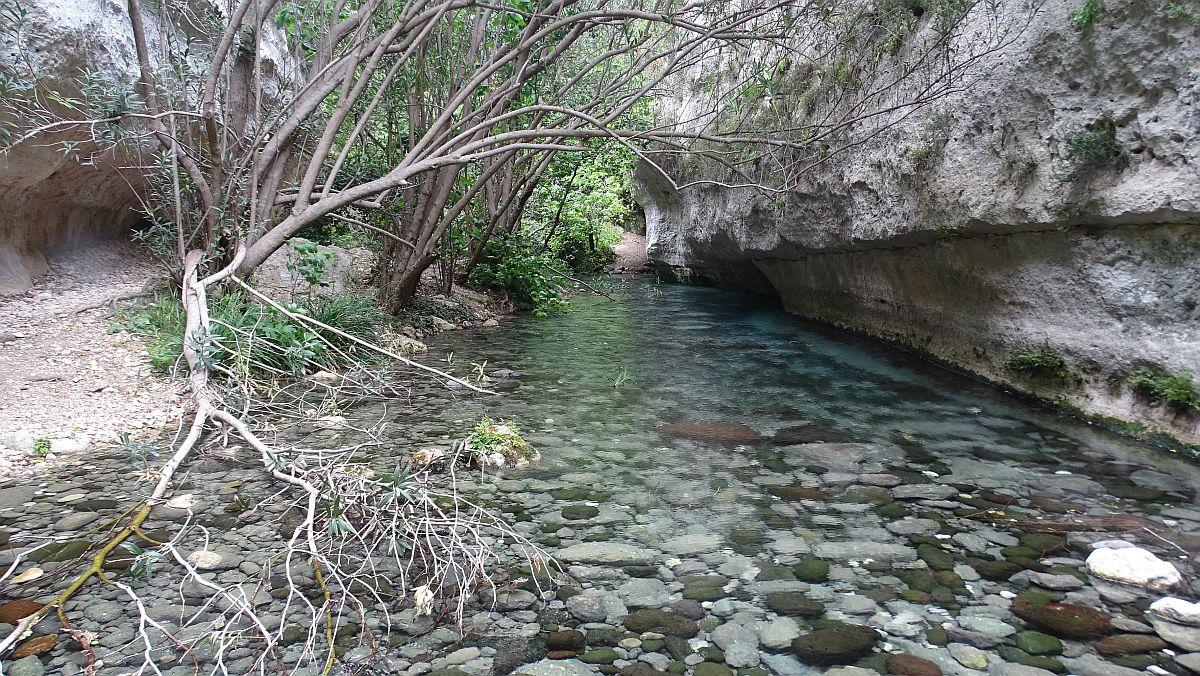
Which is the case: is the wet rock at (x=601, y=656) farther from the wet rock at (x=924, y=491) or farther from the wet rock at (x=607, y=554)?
the wet rock at (x=924, y=491)

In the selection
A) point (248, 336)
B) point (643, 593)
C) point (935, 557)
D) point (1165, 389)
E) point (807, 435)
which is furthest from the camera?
point (807, 435)

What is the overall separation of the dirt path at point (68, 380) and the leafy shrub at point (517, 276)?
213 inches

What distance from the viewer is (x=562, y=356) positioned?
796cm

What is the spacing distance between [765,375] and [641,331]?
10.6 ft

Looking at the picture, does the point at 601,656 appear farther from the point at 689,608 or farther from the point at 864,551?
the point at 864,551

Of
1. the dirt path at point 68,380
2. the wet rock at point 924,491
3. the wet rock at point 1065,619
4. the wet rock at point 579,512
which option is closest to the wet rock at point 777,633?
the wet rock at point 1065,619

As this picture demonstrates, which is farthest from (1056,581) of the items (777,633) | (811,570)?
(777,633)

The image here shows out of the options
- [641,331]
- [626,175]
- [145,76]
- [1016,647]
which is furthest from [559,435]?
[626,175]

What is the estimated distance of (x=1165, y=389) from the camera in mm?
4512

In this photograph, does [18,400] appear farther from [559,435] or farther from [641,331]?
[641,331]

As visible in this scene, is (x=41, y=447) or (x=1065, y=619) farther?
(x=41, y=447)

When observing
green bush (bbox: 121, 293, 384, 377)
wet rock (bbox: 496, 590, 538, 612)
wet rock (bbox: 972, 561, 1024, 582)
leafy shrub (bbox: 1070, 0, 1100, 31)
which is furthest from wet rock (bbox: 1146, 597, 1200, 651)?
green bush (bbox: 121, 293, 384, 377)

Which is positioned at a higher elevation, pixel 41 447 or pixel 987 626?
pixel 987 626

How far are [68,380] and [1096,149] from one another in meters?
7.08
